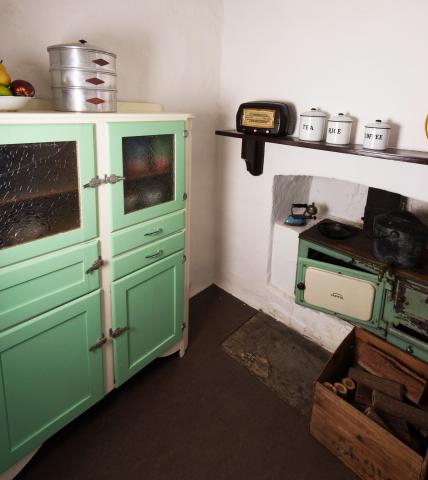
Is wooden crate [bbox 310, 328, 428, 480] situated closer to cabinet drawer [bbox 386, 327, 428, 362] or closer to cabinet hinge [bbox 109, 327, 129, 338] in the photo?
cabinet drawer [bbox 386, 327, 428, 362]

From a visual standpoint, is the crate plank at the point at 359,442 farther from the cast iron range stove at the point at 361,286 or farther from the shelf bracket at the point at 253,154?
the shelf bracket at the point at 253,154

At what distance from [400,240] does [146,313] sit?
1.18m

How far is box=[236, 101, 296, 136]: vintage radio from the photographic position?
1923mm

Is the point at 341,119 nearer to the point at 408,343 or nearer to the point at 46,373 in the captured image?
the point at 408,343

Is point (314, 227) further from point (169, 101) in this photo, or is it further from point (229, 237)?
point (169, 101)

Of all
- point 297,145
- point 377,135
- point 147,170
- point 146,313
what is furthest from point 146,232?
point 377,135

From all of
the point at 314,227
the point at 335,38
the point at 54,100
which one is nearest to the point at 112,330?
the point at 54,100

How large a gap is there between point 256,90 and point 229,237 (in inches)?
38.3

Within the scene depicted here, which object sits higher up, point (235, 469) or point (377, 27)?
point (377, 27)

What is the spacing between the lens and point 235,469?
1.51 m

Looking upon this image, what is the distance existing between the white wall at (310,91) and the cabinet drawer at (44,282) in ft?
4.00

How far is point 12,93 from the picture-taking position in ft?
4.19

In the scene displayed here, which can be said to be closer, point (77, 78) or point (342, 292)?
point (77, 78)

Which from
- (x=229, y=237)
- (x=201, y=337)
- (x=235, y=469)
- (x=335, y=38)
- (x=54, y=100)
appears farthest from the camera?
(x=229, y=237)
